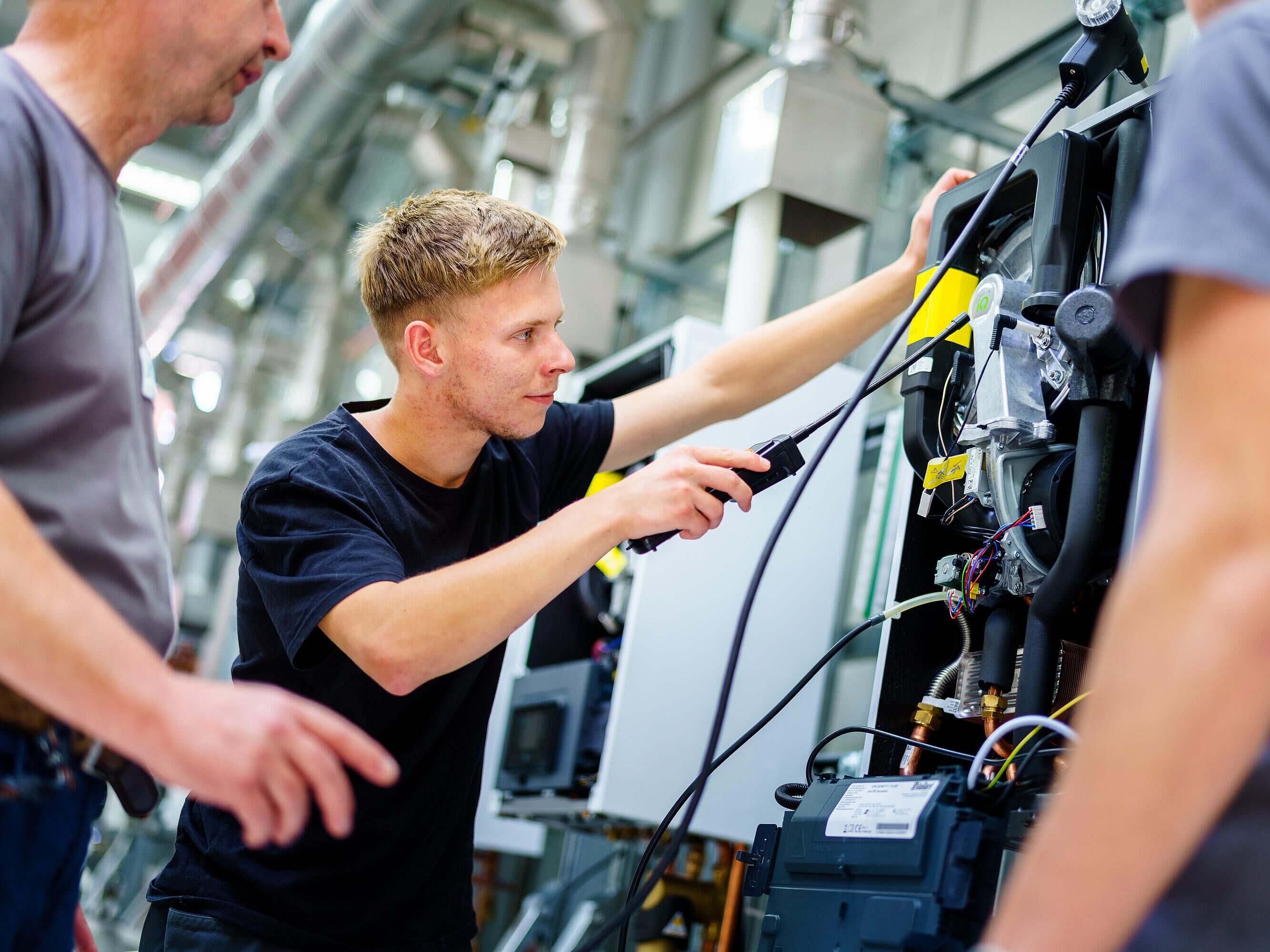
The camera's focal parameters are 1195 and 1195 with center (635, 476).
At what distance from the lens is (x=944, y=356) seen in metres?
1.36

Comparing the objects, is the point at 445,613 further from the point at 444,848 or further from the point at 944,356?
the point at 944,356

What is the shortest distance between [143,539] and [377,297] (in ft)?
2.55

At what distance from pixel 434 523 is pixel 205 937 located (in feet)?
1.70

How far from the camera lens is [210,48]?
95 centimetres

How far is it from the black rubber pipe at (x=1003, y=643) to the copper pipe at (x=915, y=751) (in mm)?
106

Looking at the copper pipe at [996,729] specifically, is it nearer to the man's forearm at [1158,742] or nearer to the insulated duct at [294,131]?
the man's forearm at [1158,742]

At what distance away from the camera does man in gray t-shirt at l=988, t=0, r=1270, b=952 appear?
522mm

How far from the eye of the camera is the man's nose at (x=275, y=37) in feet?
3.40

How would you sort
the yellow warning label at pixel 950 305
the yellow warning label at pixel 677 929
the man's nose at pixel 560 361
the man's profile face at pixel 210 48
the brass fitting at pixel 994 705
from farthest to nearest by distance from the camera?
the yellow warning label at pixel 677 929 → the man's nose at pixel 560 361 → the yellow warning label at pixel 950 305 → the brass fitting at pixel 994 705 → the man's profile face at pixel 210 48

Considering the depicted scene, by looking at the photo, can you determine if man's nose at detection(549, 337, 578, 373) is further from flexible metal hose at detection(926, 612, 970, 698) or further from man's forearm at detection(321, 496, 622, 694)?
flexible metal hose at detection(926, 612, 970, 698)

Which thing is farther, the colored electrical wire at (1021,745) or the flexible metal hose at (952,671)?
the flexible metal hose at (952,671)

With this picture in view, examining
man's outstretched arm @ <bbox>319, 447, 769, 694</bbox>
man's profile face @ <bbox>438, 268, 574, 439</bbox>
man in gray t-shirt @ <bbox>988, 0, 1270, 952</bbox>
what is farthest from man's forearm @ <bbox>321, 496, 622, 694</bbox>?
man in gray t-shirt @ <bbox>988, 0, 1270, 952</bbox>

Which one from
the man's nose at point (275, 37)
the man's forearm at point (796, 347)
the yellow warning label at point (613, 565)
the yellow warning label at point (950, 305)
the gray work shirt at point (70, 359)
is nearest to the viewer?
the gray work shirt at point (70, 359)

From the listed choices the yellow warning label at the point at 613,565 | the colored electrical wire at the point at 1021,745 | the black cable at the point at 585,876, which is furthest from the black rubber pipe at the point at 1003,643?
the black cable at the point at 585,876
